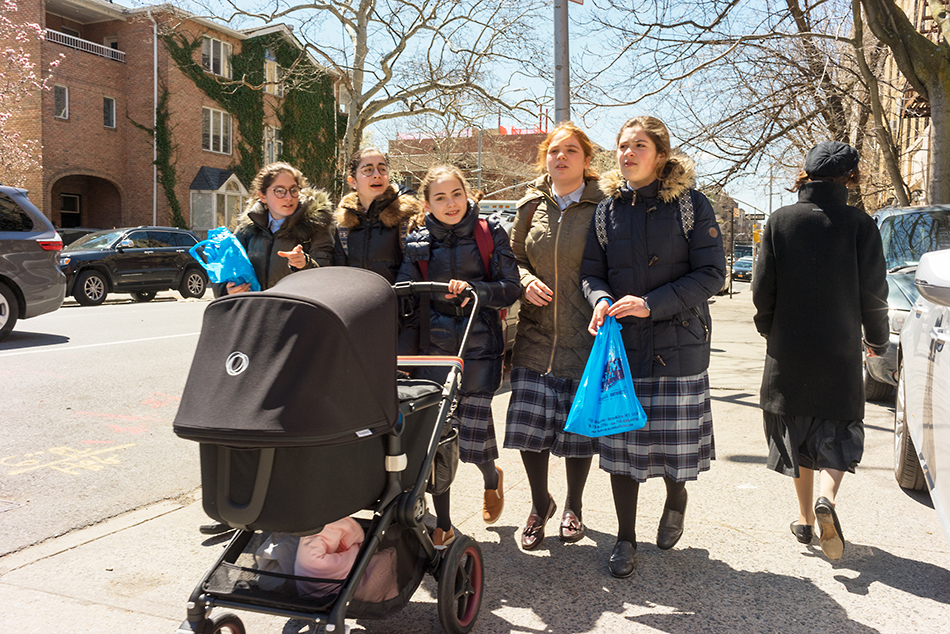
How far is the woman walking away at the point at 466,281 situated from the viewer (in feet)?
12.7

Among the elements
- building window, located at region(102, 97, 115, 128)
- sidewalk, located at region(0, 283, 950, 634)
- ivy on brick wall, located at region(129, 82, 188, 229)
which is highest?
building window, located at region(102, 97, 115, 128)

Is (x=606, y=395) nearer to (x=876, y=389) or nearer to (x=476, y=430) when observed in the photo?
(x=476, y=430)

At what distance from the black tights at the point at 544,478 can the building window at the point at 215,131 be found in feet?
109

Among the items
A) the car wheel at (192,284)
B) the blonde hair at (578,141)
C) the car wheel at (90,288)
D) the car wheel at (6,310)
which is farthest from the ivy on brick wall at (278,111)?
the blonde hair at (578,141)

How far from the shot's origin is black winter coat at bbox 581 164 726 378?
370cm

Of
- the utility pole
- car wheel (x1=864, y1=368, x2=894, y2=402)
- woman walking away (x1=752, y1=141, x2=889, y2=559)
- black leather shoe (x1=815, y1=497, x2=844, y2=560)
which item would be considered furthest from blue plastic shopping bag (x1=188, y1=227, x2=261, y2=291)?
car wheel (x1=864, y1=368, x2=894, y2=402)

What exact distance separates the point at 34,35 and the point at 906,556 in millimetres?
30861

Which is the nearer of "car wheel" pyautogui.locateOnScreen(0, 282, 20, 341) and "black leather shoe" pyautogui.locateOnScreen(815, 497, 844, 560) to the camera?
"black leather shoe" pyautogui.locateOnScreen(815, 497, 844, 560)

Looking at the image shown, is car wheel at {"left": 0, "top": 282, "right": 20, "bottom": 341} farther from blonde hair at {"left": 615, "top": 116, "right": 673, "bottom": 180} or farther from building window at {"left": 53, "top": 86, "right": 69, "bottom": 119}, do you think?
building window at {"left": 53, "top": 86, "right": 69, "bottom": 119}

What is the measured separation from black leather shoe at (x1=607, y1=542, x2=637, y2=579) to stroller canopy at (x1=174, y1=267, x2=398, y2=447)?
1.64m

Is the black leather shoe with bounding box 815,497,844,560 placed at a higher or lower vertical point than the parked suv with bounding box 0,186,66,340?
lower

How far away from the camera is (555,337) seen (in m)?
3.99

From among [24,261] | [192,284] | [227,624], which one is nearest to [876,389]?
[227,624]

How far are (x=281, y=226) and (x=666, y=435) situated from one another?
8.17 feet
